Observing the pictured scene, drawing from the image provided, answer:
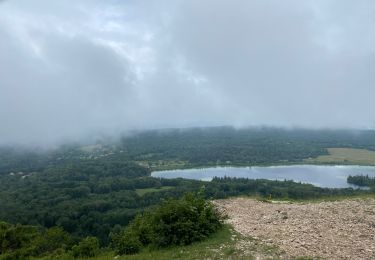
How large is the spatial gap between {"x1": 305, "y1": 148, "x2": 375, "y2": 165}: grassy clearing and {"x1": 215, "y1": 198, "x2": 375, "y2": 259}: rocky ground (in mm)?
123147

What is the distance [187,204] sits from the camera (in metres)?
15.1

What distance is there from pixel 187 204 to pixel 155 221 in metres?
1.50

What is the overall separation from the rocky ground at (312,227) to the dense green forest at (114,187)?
3138mm

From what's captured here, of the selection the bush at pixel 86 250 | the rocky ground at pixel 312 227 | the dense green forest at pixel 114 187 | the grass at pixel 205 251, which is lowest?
the dense green forest at pixel 114 187

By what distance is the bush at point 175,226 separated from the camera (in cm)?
1424

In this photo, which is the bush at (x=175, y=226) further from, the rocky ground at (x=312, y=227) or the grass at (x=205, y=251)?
the rocky ground at (x=312, y=227)

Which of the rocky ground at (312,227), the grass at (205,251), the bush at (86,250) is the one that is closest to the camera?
the rocky ground at (312,227)

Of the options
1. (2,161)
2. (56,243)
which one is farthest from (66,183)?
(2,161)

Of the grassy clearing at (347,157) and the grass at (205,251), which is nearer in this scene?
the grass at (205,251)

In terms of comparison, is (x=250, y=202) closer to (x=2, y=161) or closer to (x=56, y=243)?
(x=56, y=243)

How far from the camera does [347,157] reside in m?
144

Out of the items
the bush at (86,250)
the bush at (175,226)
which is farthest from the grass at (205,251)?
the bush at (86,250)

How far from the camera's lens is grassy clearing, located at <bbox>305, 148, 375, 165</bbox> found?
134 meters

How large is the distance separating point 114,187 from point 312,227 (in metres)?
83.8
